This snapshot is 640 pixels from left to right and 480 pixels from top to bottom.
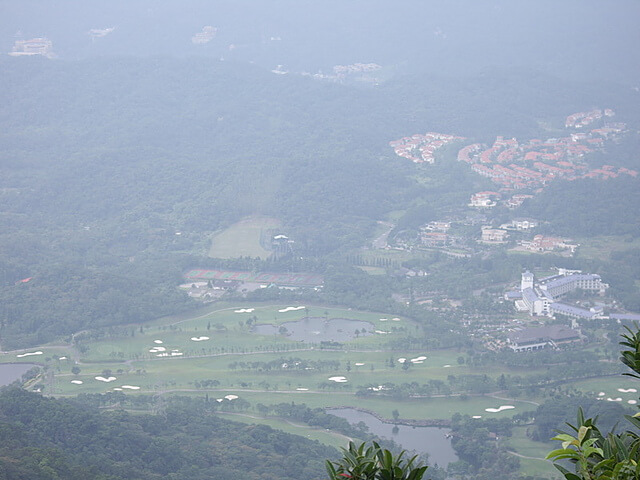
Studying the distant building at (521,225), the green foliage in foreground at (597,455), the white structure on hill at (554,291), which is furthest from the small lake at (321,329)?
the green foliage in foreground at (597,455)

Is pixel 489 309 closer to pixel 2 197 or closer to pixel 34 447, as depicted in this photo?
pixel 34 447

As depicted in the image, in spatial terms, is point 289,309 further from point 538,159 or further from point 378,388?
point 538,159

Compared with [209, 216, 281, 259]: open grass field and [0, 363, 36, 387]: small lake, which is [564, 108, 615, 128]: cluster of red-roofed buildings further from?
[0, 363, 36, 387]: small lake

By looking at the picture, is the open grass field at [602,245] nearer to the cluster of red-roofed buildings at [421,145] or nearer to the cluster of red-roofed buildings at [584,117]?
the cluster of red-roofed buildings at [421,145]

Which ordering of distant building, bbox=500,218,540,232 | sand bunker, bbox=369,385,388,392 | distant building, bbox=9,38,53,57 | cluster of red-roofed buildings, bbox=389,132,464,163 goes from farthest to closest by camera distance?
distant building, bbox=9,38,53,57
cluster of red-roofed buildings, bbox=389,132,464,163
distant building, bbox=500,218,540,232
sand bunker, bbox=369,385,388,392

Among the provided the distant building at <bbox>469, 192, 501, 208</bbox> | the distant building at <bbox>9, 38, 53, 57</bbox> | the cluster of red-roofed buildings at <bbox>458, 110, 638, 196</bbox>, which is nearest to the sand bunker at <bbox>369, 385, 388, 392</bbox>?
the distant building at <bbox>469, 192, 501, 208</bbox>
